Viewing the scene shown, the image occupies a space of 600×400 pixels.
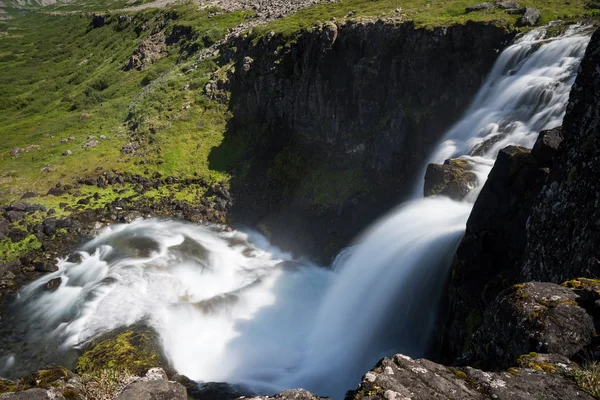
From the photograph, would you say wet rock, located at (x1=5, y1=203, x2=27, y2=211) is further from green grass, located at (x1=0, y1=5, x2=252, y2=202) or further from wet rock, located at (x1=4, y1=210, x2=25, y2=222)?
green grass, located at (x1=0, y1=5, x2=252, y2=202)

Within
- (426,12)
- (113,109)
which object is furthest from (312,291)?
(113,109)

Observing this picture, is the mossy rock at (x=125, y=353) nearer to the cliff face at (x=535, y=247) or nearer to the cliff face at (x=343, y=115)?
the cliff face at (x=535, y=247)

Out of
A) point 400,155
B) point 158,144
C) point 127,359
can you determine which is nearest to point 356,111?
point 400,155

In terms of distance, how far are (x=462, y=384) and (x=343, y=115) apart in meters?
38.6

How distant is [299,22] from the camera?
56.4 meters

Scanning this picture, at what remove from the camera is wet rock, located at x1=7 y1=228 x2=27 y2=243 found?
134 feet

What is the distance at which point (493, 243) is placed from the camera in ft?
54.5

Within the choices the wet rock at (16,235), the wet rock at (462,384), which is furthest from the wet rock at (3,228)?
the wet rock at (462,384)

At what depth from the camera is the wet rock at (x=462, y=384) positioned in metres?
7.09

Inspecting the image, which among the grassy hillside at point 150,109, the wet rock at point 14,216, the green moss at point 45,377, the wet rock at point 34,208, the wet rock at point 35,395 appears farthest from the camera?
the grassy hillside at point 150,109

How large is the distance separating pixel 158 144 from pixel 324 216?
86.6ft

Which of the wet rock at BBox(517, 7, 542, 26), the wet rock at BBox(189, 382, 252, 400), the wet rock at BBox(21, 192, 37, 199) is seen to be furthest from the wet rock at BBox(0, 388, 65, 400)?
the wet rock at BBox(21, 192, 37, 199)

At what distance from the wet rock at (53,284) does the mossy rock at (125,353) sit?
10769 mm

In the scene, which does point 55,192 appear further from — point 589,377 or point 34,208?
point 589,377
